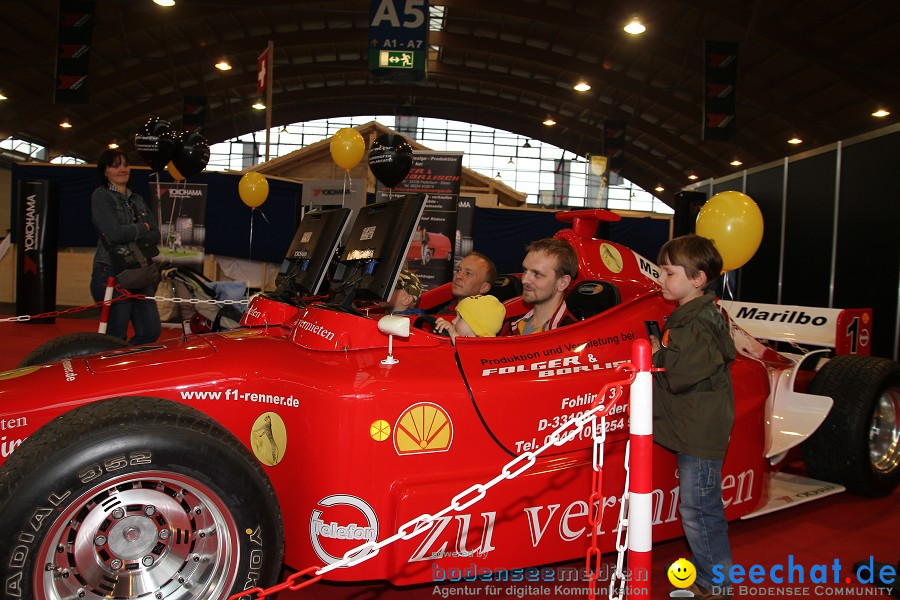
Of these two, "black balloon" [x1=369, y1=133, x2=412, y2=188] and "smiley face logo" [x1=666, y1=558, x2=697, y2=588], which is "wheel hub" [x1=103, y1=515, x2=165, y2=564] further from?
"black balloon" [x1=369, y1=133, x2=412, y2=188]

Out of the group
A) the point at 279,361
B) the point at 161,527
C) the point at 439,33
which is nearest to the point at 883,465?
the point at 279,361

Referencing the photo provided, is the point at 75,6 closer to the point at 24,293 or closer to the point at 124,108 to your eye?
the point at 24,293

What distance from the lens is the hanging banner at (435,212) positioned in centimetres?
1143

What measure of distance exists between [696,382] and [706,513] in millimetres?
557

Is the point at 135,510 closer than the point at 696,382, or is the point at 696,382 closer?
the point at 135,510

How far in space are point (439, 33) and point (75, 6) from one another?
12.6 metres

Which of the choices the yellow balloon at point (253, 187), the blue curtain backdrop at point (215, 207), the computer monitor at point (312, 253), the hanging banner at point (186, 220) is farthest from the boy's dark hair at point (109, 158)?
the blue curtain backdrop at point (215, 207)

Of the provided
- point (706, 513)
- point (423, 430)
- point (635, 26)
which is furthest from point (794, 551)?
point (635, 26)

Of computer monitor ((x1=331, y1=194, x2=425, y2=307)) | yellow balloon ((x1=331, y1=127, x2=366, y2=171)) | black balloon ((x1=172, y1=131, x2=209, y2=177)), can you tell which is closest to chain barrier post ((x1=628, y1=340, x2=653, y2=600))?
computer monitor ((x1=331, y1=194, x2=425, y2=307))

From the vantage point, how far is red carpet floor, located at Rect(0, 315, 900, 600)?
8.65 feet

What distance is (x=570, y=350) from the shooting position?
275 centimetres

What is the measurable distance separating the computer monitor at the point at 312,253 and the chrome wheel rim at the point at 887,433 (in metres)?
3.48

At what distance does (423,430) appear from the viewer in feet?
7.73

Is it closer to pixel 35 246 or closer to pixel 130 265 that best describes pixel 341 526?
pixel 130 265
